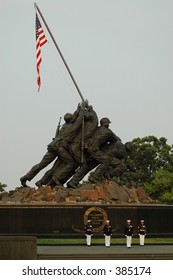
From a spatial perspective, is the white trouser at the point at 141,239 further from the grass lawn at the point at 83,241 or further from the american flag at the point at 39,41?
the american flag at the point at 39,41

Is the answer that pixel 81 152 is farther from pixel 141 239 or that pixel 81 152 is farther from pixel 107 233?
pixel 107 233

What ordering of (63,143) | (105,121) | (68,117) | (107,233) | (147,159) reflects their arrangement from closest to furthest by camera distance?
(107,233) < (63,143) < (68,117) < (105,121) < (147,159)

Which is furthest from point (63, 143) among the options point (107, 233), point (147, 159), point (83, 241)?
point (147, 159)

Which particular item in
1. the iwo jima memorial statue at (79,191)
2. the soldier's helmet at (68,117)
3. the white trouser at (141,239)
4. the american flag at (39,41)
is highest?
the american flag at (39,41)

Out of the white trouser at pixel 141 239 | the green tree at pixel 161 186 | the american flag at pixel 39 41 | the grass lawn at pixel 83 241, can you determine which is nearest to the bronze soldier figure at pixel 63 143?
the american flag at pixel 39 41

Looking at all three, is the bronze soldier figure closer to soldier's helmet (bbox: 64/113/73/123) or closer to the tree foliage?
soldier's helmet (bbox: 64/113/73/123)

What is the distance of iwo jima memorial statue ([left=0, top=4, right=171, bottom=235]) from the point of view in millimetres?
22500

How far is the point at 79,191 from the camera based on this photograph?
934 inches

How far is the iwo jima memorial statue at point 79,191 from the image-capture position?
22.5 m

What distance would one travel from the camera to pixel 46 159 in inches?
1004

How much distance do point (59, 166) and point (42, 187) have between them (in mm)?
1847
